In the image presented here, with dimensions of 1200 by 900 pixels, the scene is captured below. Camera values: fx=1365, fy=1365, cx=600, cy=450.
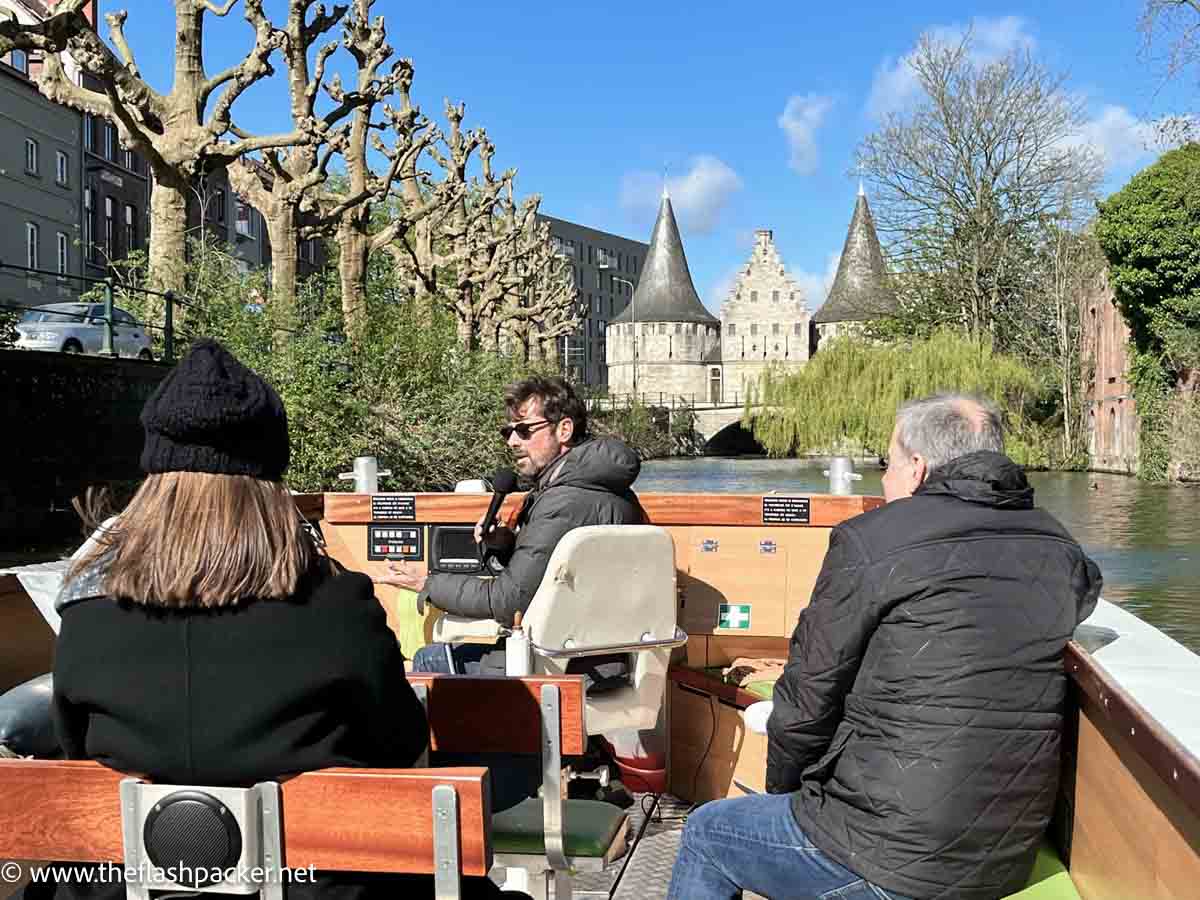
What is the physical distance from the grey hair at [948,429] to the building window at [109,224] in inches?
1701

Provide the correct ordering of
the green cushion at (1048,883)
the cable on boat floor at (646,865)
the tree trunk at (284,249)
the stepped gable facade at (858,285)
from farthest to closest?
the stepped gable facade at (858,285), the tree trunk at (284,249), the cable on boat floor at (646,865), the green cushion at (1048,883)

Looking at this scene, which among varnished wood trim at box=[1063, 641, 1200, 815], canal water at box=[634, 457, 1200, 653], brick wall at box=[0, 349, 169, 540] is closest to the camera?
varnished wood trim at box=[1063, 641, 1200, 815]

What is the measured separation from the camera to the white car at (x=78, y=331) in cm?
1631

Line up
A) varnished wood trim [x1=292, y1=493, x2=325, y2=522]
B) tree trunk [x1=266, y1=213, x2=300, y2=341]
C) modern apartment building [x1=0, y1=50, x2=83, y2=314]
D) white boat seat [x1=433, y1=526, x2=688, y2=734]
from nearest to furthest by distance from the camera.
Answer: white boat seat [x1=433, y1=526, x2=688, y2=734]
varnished wood trim [x1=292, y1=493, x2=325, y2=522]
tree trunk [x1=266, y1=213, x2=300, y2=341]
modern apartment building [x1=0, y1=50, x2=83, y2=314]

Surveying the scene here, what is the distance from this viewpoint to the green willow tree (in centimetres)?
3197

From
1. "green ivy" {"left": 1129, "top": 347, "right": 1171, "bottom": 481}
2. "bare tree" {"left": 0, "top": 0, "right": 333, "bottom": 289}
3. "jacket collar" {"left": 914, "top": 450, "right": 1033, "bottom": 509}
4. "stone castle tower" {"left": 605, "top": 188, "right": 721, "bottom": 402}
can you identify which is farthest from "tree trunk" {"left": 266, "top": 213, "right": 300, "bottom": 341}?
"stone castle tower" {"left": 605, "top": 188, "right": 721, "bottom": 402}

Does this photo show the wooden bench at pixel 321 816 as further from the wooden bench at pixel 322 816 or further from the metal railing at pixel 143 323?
the metal railing at pixel 143 323

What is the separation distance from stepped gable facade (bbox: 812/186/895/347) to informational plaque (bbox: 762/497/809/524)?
99.8 ft

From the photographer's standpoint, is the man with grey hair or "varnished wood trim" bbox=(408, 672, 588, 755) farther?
"varnished wood trim" bbox=(408, 672, 588, 755)

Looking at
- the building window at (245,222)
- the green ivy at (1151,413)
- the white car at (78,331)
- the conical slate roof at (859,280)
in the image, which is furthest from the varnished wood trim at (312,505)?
the building window at (245,222)

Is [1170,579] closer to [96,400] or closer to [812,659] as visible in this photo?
[96,400]

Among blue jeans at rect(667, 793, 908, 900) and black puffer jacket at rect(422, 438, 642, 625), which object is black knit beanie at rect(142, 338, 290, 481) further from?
black puffer jacket at rect(422, 438, 642, 625)

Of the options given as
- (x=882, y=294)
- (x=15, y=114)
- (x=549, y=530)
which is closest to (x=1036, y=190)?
(x=882, y=294)

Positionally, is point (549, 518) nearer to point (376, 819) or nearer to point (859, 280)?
point (376, 819)
